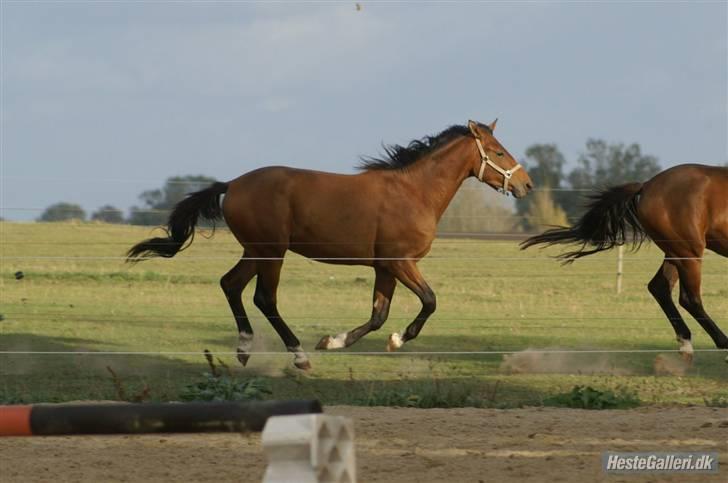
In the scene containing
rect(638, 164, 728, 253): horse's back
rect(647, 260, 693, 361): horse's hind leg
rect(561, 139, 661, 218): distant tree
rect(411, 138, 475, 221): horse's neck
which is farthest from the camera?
rect(561, 139, 661, 218): distant tree

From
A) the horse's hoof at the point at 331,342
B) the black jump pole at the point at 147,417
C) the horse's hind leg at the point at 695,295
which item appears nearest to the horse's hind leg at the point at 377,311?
the horse's hoof at the point at 331,342

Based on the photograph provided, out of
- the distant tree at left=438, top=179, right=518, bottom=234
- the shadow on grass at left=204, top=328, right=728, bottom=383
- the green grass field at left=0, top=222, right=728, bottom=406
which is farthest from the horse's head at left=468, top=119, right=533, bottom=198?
the distant tree at left=438, top=179, right=518, bottom=234

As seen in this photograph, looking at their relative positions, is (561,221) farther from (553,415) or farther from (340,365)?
(553,415)

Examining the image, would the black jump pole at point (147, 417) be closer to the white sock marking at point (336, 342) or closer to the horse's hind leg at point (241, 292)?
A: the white sock marking at point (336, 342)

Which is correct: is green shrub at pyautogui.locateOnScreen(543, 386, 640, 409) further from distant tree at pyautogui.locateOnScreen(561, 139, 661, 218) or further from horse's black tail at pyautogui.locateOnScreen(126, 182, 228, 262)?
distant tree at pyautogui.locateOnScreen(561, 139, 661, 218)

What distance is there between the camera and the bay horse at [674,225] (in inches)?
407

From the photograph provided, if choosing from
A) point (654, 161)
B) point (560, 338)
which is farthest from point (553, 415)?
point (654, 161)

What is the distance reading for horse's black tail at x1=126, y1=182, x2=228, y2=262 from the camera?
33.6 ft

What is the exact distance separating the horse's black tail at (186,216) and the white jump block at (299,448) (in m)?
6.89

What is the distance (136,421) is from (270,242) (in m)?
6.27

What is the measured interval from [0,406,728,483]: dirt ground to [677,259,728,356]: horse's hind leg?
8.94ft

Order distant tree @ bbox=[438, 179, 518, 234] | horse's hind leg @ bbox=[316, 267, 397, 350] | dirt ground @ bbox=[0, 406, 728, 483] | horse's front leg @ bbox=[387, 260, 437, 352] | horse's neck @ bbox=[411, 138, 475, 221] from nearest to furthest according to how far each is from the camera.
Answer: dirt ground @ bbox=[0, 406, 728, 483] → horse's front leg @ bbox=[387, 260, 437, 352] → horse's hind leg @ bbox=[316, 267, 397, 350] → horse's neck @ bbox=[411, 138, 475, 221] → distant tree @ bbox=[438, 179, 518, 234]

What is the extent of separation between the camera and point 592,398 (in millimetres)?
8375

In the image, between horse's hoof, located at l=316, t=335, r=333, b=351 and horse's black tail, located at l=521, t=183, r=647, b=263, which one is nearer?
horse's hoof, located at l=316, t=335, r=333, b=351
